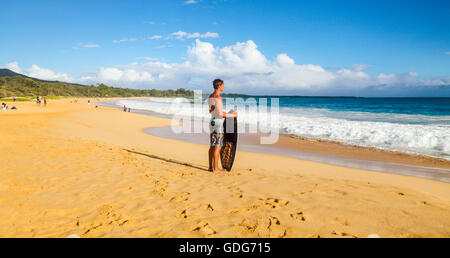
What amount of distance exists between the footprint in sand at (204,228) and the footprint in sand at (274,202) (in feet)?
3.53

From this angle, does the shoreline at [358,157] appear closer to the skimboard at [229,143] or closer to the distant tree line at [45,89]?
the skimboard at [229,143]

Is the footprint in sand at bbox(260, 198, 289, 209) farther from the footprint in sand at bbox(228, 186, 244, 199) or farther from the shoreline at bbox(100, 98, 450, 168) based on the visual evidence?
the shoreline at bbox(100, 98, 450, 168)

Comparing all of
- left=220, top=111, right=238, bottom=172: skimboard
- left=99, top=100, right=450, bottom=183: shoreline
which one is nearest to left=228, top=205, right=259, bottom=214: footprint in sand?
left=220, top=111, right=238, bottom=172: skimboard

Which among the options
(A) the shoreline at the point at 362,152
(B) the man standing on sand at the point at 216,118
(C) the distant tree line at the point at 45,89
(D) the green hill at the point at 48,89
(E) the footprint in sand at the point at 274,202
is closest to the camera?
(E) the footprint in sand at the point at 274,202

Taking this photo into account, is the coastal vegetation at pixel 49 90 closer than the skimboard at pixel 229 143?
No

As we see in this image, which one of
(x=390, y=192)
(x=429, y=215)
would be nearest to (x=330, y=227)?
(x=429, y=215)

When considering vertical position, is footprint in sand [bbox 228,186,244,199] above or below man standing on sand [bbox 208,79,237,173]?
below

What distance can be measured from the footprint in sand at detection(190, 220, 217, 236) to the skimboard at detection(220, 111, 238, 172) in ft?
10.0

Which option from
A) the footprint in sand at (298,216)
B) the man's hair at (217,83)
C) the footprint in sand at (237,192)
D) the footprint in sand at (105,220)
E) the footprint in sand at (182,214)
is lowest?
the footprint in sand at (237,192)

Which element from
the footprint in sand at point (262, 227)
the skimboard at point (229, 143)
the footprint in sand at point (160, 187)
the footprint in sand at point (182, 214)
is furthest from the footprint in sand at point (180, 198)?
the skimboard at point (229, 143)

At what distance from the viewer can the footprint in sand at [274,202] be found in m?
3.61

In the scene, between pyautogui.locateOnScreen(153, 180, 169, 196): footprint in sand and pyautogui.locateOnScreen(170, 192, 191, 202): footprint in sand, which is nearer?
pyautogui.locateOnScreen(170, 192, 191, 202): footprint in sand

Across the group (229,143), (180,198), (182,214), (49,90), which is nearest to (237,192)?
(180,198)

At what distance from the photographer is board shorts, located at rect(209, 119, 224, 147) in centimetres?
544
